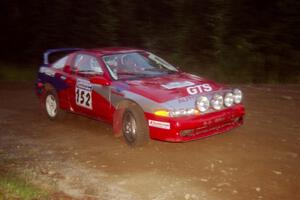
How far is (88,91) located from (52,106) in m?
1.72

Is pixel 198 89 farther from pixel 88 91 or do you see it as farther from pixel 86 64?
pixel 86 64

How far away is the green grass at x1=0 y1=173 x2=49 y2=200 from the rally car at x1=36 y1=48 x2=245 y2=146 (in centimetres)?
195

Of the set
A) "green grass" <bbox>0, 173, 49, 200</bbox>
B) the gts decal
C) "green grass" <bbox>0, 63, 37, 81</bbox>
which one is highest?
the gts decal

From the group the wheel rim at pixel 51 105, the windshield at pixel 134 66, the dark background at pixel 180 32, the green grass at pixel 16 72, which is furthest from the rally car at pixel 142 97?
the green grass at pixel 16 72

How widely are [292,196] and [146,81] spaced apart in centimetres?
317

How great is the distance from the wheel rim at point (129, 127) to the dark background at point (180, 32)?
6.96 m

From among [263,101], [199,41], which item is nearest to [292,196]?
[263,101]

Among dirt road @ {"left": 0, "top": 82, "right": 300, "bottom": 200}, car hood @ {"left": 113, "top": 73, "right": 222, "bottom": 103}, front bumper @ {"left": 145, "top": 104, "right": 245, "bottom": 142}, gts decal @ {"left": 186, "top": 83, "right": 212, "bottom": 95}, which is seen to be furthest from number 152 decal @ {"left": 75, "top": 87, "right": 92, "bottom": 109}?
gts decal @ {"left": 186, "top": 83, "right": 212, "bottom": 95}

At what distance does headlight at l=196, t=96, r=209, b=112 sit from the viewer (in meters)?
7.00

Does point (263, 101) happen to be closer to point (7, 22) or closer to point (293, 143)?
point (293, 143)

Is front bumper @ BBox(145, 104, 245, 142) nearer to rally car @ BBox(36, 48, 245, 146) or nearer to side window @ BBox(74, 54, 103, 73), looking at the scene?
rally car @ BBox(36, 48, 245, 146)

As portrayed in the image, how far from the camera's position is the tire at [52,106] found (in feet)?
31.2

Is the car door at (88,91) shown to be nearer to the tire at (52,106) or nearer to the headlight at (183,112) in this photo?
the tire at (52,106)

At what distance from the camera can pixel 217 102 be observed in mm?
7215
